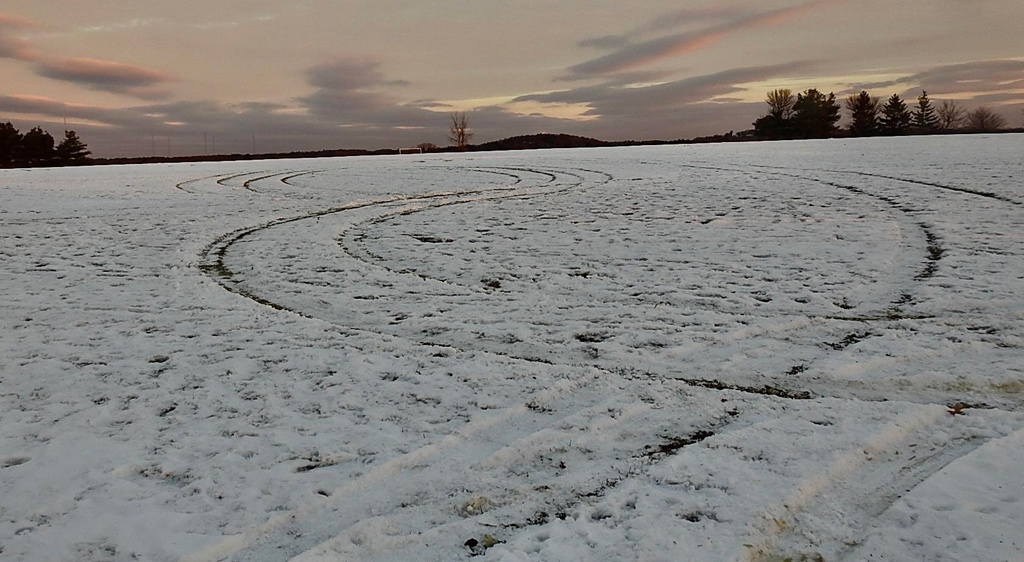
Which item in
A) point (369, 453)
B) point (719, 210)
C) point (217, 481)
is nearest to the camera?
point (217, 481)

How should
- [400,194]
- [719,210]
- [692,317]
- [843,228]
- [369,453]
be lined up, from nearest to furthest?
[369,453], [692,317], [843,228], [719,210], [400,194]

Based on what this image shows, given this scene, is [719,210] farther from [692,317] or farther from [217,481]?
[217,481]

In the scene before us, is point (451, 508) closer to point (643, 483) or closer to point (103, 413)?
point (643, 483)

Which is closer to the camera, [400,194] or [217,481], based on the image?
[217,481]

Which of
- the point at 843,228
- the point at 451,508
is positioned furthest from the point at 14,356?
the point at 843,228

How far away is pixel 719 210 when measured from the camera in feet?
33.1

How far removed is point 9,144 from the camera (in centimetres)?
6425

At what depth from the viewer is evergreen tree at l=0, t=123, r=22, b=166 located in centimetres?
6369

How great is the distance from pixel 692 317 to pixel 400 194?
1059 cm

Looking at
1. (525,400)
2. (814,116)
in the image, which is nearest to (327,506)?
(525,400)

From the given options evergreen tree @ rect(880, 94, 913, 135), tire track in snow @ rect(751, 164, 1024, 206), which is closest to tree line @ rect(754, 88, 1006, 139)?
evergreen tree @ rect(880, 94, 913, 135)

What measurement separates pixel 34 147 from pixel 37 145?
16.4 inches

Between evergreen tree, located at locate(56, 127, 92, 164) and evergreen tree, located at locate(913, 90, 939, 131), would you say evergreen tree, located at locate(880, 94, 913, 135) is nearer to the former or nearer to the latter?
evergreen tree, located at locate(913, 90, 939, 131)

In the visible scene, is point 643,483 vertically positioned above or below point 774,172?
below
